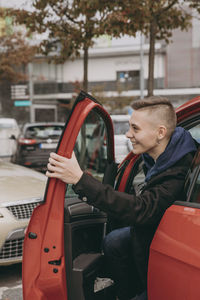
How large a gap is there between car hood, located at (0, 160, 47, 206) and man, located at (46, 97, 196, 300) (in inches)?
89.6

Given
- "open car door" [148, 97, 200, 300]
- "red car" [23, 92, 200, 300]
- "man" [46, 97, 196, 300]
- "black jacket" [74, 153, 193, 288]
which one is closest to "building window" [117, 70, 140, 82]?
"red car" [23, 92, 200, 300]

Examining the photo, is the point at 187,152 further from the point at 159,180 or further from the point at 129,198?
the point at 129,198

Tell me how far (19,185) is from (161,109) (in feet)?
9.41

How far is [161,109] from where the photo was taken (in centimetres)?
220

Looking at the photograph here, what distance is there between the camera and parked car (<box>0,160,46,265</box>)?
4.05m

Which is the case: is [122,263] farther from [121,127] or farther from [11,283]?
[121,127]

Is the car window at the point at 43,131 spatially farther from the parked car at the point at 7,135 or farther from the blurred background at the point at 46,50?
the parked car at the point at 7,135

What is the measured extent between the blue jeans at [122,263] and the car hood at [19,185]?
6.46 ft

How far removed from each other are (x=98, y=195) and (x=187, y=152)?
52cm

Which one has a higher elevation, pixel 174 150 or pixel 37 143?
pixel 174 150

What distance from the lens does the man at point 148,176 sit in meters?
2.04

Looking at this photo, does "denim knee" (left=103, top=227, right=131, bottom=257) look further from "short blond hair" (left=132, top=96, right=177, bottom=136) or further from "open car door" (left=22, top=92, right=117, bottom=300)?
"short blond hair" (left=132, top=96, right=177, bottom=136)

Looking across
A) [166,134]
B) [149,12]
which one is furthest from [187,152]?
[149,12]

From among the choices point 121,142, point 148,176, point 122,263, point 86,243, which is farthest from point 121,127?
point 148,176
